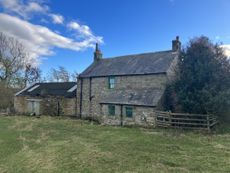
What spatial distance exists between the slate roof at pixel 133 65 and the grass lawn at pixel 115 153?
9225 mm

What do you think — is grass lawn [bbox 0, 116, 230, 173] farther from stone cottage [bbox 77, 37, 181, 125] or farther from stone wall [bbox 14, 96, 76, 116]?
stone wall [bbox 14, 96, 76, 116]

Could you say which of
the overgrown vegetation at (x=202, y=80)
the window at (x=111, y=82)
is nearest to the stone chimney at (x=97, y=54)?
the window at (x=111, y=82)

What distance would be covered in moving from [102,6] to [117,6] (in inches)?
64.0

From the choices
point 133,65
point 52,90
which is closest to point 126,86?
point 133,65

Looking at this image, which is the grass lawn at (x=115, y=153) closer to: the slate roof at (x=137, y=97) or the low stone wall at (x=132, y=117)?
the low stone wall at (x=132, y=117)

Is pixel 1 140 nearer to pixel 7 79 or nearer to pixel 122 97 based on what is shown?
pixel 122 97

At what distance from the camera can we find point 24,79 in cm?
5009

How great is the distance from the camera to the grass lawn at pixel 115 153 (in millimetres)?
9219

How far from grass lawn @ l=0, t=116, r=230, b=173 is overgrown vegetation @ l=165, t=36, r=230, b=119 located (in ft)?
9.87

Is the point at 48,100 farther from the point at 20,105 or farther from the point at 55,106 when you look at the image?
the point at 20,105

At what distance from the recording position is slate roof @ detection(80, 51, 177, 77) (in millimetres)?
23562

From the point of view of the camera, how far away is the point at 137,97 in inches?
869

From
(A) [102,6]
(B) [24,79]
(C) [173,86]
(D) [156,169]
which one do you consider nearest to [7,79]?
(B) [24,79]

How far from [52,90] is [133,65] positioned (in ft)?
46.5
